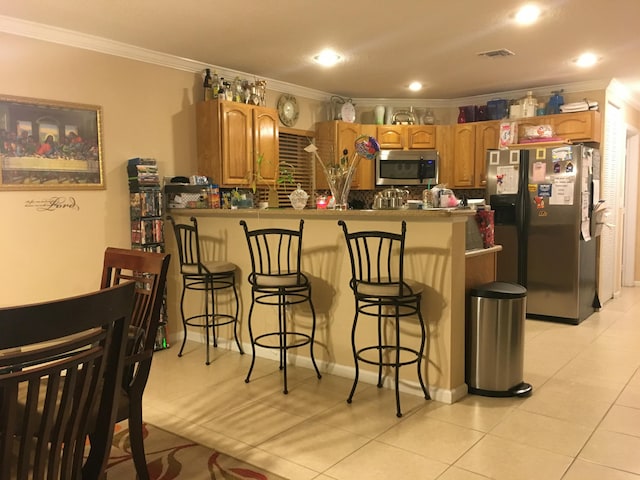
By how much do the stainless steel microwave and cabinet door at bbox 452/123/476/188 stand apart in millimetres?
244

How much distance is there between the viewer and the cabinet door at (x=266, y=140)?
5035mm

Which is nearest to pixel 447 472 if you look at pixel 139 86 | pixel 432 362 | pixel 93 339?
pixel 432 362

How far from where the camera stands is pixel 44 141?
3.79 meters

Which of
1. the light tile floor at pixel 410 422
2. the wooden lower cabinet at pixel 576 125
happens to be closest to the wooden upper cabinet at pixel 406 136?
the wooden lower cabinet at pixel 576 125

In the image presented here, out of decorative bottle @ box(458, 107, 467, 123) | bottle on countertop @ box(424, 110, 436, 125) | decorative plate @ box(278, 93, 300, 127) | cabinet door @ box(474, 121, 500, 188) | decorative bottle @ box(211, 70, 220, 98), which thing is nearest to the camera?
decorative bottle @ box(211, 70, 220, 98)

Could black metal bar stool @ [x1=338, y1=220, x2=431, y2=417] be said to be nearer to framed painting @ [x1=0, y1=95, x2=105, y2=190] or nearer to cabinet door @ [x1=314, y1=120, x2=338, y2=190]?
framed painting @ [x1=0, y1=95, x2=105, y2=190]

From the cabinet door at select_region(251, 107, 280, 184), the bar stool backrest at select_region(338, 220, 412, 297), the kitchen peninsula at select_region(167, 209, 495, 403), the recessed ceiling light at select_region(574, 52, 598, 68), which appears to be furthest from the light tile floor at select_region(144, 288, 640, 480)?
the recessed ceiling light at select_region(574, 52, 598, 68)

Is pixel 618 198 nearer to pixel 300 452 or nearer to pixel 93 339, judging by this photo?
pixel 300 452

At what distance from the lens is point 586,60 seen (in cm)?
480

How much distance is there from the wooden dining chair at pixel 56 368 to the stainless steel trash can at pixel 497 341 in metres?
2.32

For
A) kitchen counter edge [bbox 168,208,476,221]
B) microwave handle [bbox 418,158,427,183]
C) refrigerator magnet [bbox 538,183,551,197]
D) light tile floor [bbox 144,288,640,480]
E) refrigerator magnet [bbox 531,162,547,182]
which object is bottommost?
light tile floor [bbox 144,288,640,480]

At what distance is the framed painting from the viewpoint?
11.9ft

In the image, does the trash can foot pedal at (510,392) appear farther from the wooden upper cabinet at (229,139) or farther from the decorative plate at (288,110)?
the decorative plate at (288,110)

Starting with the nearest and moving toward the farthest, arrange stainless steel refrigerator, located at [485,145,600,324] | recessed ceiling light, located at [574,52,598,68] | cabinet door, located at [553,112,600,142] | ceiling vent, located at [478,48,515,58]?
ceiling vent, located at [478,48,515,58] < recessed ceiling light, located at [574,52,598,68] < stainless steel refrigerator, located at [485,145,600,324] < cabinet door, located at [553,112,600,142]
